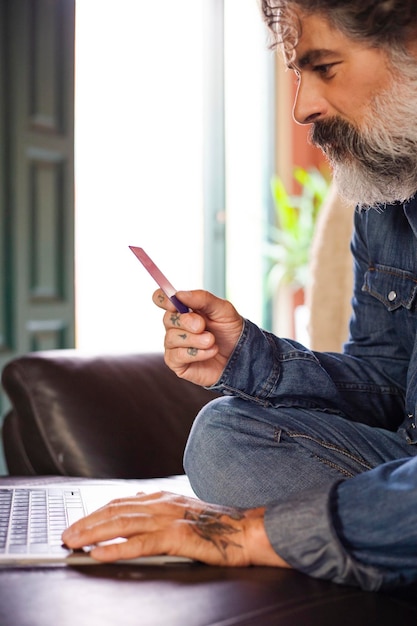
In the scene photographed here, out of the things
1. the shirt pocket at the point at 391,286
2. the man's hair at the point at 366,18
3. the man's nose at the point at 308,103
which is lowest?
the shirt pocket at the point at 391,286

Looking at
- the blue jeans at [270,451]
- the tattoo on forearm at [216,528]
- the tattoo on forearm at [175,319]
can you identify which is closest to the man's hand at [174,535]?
the tattoo on forearm at [216,528]

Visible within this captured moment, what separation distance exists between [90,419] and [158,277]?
0.60 m

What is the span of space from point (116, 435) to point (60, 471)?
5.1 inches

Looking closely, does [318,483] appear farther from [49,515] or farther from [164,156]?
[164,156]

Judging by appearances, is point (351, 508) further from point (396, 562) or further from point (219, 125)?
point (219, 125)

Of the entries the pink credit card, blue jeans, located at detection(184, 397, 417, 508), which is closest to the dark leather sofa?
blue jeans, located at detection(184, 397, 417, 508)

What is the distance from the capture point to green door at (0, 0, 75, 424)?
3.25 m

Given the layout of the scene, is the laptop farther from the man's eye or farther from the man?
the man's eye

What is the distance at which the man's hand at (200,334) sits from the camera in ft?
4.04

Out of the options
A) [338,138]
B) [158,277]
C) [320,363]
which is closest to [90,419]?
[320,363]

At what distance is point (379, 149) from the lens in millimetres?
1421

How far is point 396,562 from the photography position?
94 centimetres

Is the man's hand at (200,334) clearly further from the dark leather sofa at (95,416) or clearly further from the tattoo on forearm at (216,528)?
the dark leather sofa at (95,416)

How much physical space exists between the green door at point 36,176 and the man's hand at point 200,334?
1.97 metres
